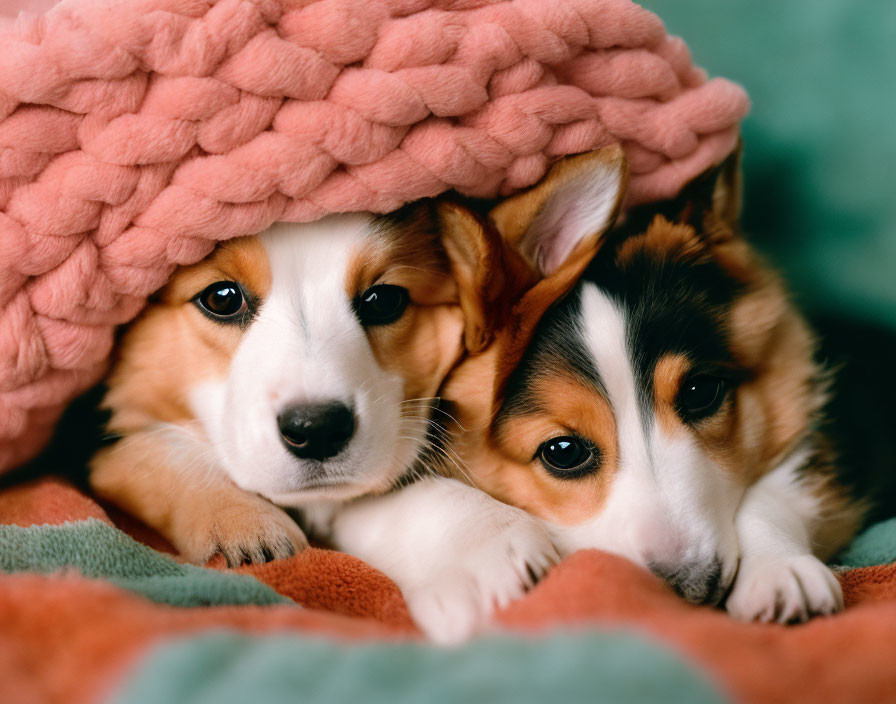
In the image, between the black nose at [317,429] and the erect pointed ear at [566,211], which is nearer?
the black nose at [317,429]

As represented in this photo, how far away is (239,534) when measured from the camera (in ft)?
4.59

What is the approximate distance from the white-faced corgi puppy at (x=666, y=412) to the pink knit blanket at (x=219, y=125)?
0.22 m

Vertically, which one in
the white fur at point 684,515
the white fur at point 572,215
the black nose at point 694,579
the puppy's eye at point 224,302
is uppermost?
the white fur at point 572,215

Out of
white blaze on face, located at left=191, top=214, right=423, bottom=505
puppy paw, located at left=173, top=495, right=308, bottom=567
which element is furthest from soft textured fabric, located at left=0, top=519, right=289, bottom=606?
white blaze on face, located at left=191, top=214, right=423, bottom=505

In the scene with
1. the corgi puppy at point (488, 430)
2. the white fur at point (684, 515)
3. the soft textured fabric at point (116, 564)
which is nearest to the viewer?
the soft textured fabric at point (116, 564)

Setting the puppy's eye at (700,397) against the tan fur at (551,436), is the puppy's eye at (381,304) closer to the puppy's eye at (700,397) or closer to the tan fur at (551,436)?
the tan fur at (551,436)

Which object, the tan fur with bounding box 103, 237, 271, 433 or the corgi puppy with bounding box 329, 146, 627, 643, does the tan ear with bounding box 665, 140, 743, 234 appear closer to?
the corgi puppy with bounding box 329, 146, 627, 643

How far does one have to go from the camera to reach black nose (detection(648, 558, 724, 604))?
1.28 m

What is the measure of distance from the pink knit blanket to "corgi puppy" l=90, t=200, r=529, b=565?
4.3 inches

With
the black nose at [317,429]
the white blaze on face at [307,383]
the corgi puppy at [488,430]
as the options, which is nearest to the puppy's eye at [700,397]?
the corgi puppy at [488,430]

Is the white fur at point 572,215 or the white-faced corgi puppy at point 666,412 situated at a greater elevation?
the white fur at point 572,215

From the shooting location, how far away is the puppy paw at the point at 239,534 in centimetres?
138

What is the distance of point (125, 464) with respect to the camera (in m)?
1.64

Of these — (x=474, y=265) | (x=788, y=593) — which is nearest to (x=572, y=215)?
(x=474, y=265)
